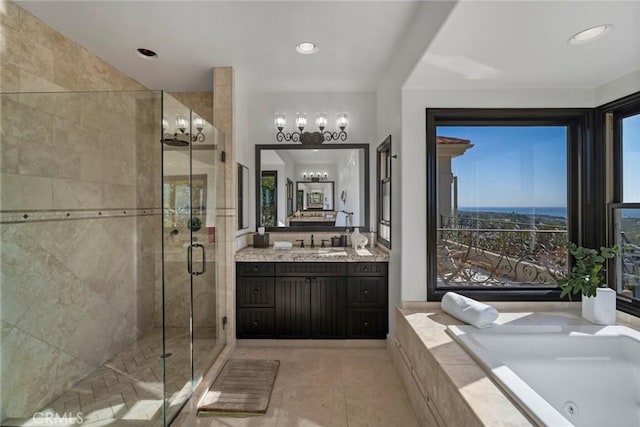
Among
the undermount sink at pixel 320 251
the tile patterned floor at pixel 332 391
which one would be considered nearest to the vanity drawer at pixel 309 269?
the undermount sink at pixel 320 251

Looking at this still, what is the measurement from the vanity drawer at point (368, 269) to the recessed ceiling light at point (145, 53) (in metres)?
2.54

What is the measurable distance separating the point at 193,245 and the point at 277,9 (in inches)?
73.9

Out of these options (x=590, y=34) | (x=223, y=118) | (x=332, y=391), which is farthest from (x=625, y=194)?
(x=223, y=118)

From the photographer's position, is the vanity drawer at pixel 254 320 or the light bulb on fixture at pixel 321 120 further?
the light bulb on fixture at pixel 321 120

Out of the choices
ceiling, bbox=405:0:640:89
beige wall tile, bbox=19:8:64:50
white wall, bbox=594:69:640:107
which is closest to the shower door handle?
beige wall tile, bbox=19:8:64:50

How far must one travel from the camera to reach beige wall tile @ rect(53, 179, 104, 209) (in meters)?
2.19

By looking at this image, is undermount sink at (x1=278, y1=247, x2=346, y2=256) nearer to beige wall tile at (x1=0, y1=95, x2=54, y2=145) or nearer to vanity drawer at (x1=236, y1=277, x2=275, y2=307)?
vanity drawer at (x1=236, y1=277, x2=275, y2=307)

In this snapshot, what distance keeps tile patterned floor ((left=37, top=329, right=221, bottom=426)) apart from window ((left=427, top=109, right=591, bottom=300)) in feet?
6.85

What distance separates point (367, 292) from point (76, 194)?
8.49ft

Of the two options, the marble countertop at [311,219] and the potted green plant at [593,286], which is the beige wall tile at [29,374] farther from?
the potted green plant at [593,286]

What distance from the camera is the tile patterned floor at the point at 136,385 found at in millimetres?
1935

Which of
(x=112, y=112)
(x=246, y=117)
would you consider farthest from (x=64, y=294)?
(x=246, y=117)

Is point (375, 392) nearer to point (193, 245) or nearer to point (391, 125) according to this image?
point (193, 245)

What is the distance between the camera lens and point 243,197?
3.24 metres
